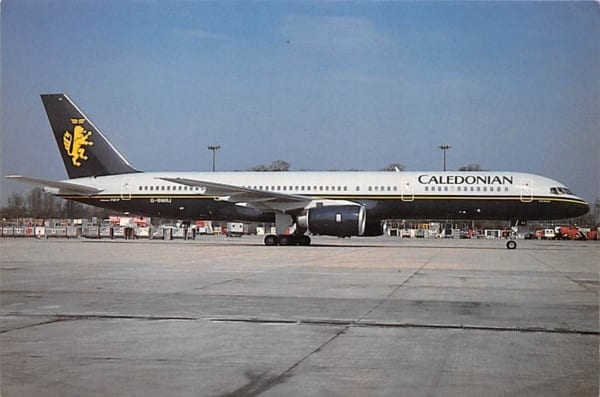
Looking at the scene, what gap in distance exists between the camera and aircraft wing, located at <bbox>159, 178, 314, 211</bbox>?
2747cm

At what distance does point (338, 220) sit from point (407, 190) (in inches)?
145

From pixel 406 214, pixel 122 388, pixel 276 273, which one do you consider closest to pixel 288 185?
pixel 406 214

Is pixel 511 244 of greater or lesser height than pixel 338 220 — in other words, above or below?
below

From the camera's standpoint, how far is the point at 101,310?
909 cm

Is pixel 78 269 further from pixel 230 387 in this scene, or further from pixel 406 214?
pixel 406 214

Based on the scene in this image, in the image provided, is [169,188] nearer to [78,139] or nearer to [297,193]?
[78,139]

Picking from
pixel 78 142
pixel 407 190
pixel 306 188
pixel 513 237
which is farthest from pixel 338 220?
pixel 78 142

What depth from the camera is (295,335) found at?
7348 mm

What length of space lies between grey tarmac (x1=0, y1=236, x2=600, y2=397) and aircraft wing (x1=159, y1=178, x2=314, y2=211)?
13134 mm

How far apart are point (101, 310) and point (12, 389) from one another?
4079 millimetres

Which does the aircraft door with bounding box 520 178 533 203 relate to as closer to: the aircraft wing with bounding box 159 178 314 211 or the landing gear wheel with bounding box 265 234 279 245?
the aircraft wing with bounding box 159 178 314 211

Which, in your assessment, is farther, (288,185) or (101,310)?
(288,185)

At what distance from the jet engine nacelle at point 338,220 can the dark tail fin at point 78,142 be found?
33.7 ft

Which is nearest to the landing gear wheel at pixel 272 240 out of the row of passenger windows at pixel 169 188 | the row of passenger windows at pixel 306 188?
the row of passenger windows at pixel 306 188
